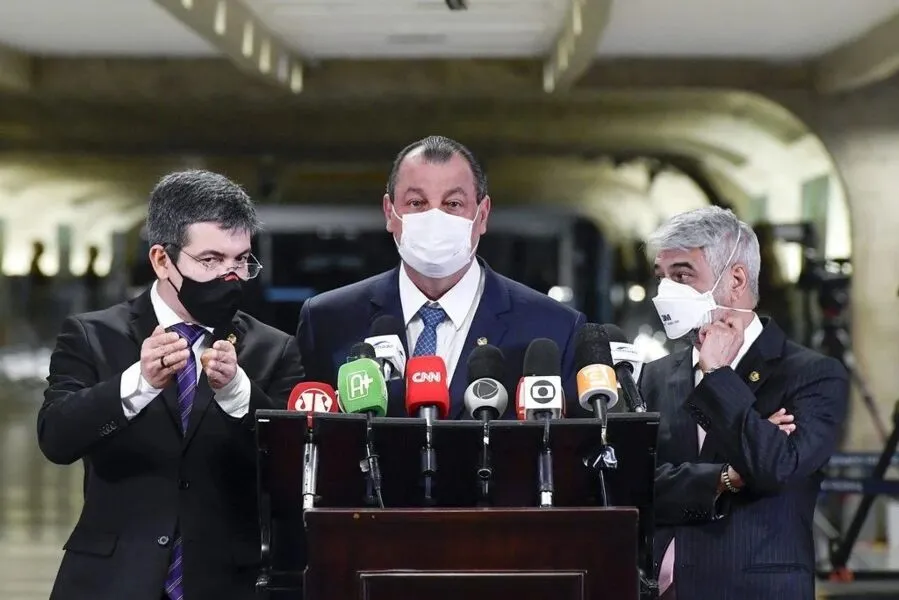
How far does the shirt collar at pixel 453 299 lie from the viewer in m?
2.67

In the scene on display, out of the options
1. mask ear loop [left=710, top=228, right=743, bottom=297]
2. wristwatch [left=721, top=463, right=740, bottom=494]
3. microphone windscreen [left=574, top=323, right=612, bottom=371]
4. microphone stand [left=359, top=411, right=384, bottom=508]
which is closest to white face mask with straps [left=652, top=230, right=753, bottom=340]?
mask ear loop [left=710, top=228, right=743, bottom=297]

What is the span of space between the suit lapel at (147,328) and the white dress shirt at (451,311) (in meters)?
0.47

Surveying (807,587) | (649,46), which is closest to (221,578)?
(807,587)

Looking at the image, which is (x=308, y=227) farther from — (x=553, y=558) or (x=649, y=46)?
(x=553, y=558)

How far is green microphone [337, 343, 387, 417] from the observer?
2.21 metres

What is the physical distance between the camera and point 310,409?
2291 mm

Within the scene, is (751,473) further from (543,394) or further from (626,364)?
(543,394)

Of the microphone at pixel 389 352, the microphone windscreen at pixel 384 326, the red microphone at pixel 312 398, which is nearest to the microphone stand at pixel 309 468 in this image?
the red microphone at pixel 312 398

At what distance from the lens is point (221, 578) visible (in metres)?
2.62

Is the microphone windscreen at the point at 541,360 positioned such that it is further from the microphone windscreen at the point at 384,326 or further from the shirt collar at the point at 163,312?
the shirt collar at the point at 163,312

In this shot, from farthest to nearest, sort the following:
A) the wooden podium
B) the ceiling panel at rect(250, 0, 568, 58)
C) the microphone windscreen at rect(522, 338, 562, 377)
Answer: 1. the ceiling panel at rect(250, 0, 568, 58)
2. the microphone windscreen at rect(522, 338, 562, 377)
3. the wooden podium

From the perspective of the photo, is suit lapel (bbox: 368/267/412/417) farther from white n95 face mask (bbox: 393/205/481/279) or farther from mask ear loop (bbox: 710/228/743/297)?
mask ear loop (bbox: 710/228/743/297)

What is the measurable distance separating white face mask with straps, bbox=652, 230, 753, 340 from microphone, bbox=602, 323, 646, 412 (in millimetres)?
425

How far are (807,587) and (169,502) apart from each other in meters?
1.33
